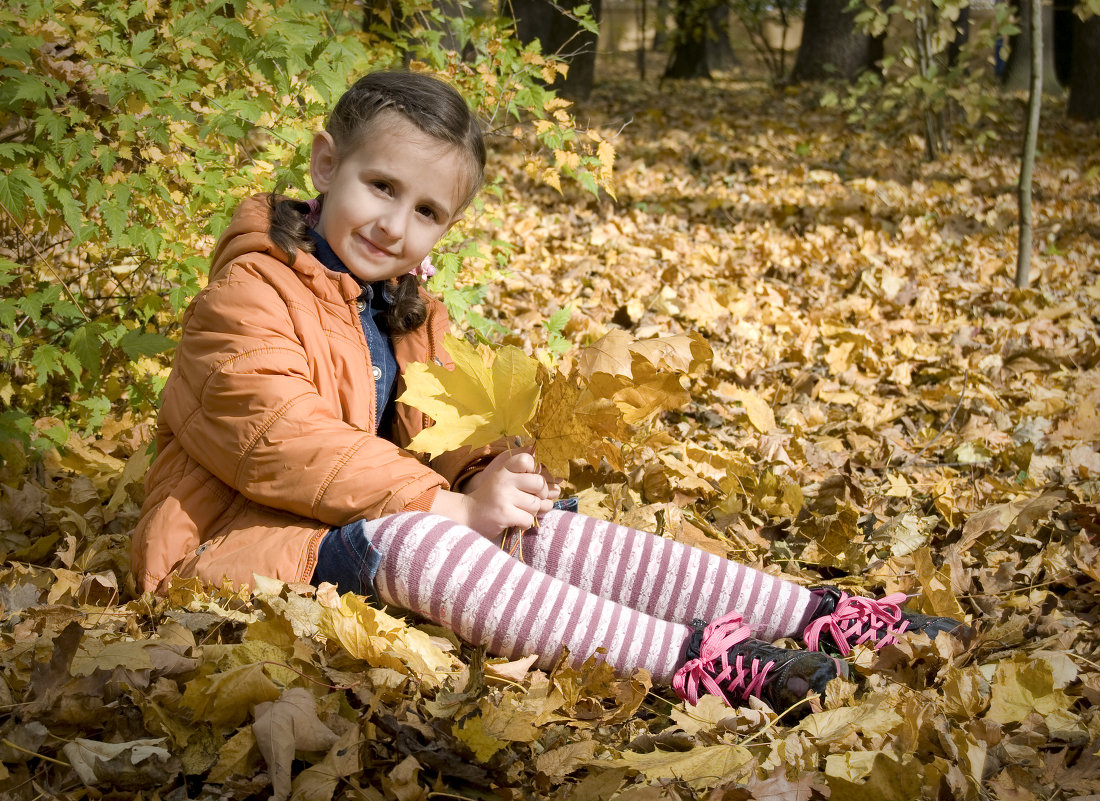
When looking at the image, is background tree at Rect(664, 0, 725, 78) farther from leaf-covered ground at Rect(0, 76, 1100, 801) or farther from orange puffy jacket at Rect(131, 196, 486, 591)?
orange puffy jacket at Rect(131, 196, 486, 591)

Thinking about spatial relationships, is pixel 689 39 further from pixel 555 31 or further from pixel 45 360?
pixel 45 360

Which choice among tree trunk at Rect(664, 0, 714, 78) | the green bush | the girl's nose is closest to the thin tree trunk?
the green bush

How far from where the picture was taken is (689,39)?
1305cm

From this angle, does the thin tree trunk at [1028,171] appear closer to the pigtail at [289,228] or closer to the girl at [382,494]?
the girl at [382,494]

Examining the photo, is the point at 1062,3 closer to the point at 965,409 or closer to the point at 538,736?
the point at 965,409

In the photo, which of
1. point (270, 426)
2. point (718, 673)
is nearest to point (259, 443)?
point (270, 426)

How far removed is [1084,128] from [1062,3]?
5588 mm

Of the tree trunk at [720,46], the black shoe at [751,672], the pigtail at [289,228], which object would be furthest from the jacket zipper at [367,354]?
the tree trunk at [720,46]

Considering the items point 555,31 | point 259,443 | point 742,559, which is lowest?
point 742,559

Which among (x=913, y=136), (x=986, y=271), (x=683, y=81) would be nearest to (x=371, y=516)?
(x=986, y=271)

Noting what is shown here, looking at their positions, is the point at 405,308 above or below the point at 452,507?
above

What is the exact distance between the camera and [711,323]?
378 cm

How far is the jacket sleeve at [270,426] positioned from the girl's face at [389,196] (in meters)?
0.23

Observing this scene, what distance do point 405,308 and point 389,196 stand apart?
325mm
